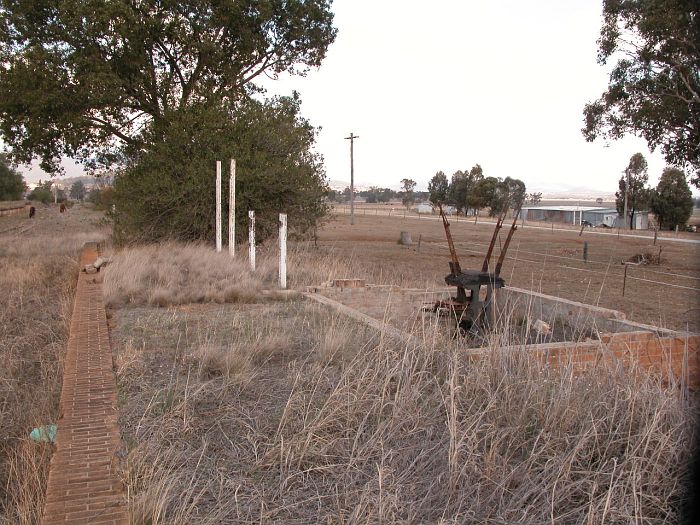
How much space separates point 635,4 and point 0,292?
20028 millimetres

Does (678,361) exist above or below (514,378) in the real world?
below

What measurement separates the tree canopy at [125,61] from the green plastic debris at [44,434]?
14660 mm

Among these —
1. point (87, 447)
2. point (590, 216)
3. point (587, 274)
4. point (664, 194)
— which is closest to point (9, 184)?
point (590, 216)

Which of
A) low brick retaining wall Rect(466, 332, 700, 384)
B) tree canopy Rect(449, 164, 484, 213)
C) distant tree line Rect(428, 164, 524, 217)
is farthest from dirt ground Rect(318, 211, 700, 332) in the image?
tree canopy Rect(449, 164, 484, 213)

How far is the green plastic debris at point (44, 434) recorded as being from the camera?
13.1 ft

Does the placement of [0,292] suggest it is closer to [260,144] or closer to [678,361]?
[260,144]

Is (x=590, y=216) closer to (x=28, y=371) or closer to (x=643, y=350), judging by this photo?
(x=643, y=350)

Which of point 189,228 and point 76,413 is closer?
point 76,413

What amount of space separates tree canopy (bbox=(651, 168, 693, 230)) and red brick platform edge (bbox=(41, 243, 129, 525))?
6208 cm

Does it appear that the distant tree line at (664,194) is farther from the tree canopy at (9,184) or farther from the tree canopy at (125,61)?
the tree canopy at (9,184)

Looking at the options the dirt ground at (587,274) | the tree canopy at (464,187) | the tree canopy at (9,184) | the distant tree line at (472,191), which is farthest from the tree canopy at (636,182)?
the tree canopy at (9,184)

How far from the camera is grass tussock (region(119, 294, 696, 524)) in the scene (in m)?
2.87

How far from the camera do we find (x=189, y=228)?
17.2 m

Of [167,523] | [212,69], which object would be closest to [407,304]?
[167,523]
